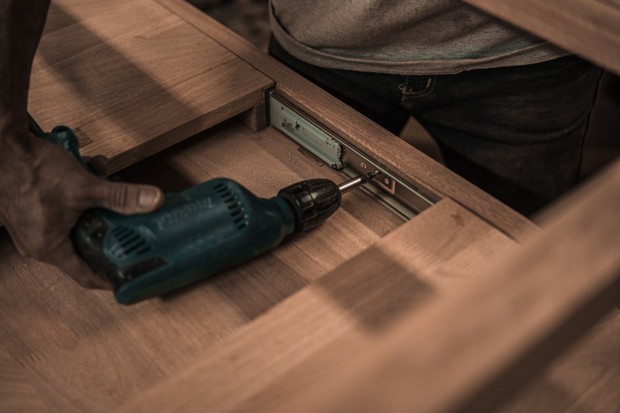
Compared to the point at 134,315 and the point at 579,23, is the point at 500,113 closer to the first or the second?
the point at 579,23

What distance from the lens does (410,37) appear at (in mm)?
970

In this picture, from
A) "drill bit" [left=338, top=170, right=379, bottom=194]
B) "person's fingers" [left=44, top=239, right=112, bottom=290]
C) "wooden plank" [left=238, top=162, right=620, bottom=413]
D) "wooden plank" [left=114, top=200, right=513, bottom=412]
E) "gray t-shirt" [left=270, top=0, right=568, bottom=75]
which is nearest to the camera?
"wooden plank" [left=238, top=162, right=620, bottom=413]

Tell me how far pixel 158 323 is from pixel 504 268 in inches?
15.9

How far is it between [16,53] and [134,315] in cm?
29

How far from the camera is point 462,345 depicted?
37cm

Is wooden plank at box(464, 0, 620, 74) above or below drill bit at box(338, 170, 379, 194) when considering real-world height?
above

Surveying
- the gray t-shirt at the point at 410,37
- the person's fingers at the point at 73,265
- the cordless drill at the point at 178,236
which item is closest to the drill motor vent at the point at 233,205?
the cordless drill at the point at 178,236

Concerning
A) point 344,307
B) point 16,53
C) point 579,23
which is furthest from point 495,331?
point 16,53

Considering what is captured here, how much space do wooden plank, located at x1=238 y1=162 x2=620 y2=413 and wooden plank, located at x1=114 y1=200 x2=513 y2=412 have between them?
0.48 ft

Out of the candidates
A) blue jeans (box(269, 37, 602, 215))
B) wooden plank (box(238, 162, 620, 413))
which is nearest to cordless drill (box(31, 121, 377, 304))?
wooden plank (box(238, 162, 620, 413))

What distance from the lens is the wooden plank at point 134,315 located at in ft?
2.15

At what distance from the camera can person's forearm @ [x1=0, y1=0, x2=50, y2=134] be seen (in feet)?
2.29

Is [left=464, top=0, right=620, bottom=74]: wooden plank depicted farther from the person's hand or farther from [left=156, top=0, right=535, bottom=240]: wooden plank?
the person's hand

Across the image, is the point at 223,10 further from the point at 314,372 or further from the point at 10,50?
the point at 314,372
